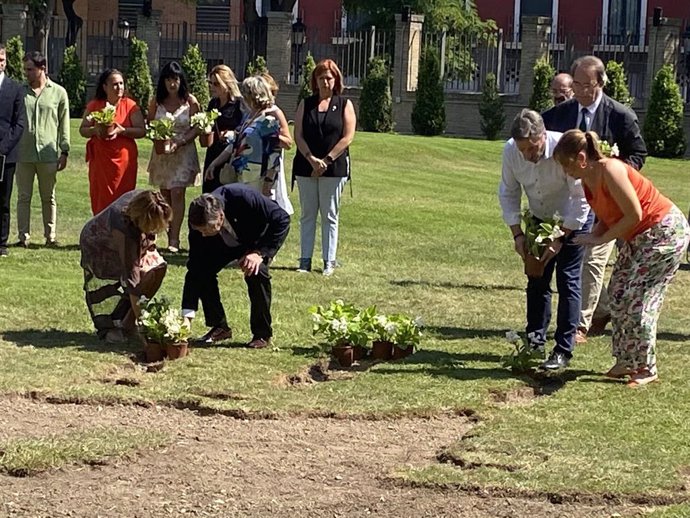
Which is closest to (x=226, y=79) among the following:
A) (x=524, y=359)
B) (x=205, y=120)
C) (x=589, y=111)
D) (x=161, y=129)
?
(x=205, y=120)

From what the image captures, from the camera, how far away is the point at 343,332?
9.66 meters

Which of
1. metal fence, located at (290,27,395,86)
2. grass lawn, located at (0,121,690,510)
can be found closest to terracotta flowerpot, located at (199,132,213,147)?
grass lawn, located at (0,121,690,510)

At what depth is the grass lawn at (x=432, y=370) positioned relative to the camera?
7.29 meters

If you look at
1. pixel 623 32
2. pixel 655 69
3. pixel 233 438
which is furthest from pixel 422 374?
pixel 623 32

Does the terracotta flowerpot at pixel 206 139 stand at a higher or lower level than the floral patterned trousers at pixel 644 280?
higher

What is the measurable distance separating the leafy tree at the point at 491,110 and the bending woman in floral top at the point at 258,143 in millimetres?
21626

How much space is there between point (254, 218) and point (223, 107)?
4597mm

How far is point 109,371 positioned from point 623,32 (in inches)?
1393

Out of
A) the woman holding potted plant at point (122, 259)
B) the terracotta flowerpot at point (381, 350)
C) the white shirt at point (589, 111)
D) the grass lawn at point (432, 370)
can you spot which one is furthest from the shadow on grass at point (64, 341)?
the white shirt at point (589, 111)

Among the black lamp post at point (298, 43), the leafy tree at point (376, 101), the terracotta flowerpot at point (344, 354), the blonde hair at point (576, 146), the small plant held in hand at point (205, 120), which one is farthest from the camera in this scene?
the black lamp post at point (298, 43)

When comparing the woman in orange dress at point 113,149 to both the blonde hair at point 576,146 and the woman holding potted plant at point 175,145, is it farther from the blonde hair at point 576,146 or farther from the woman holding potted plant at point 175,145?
the blonde hair at point 576,146

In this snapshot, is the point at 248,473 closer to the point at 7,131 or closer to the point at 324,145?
the point at 324,145

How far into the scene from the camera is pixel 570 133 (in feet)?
28.2

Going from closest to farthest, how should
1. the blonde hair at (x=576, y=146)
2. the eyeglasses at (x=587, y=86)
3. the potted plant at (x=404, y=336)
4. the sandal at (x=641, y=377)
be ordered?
1. the blonde hair at (x=576, y=146)
2. the sandal at (x=641, y=377)
3. the potted plant at (x=404, y=336)
4. the eyeglasses at (x=587, y=86)
